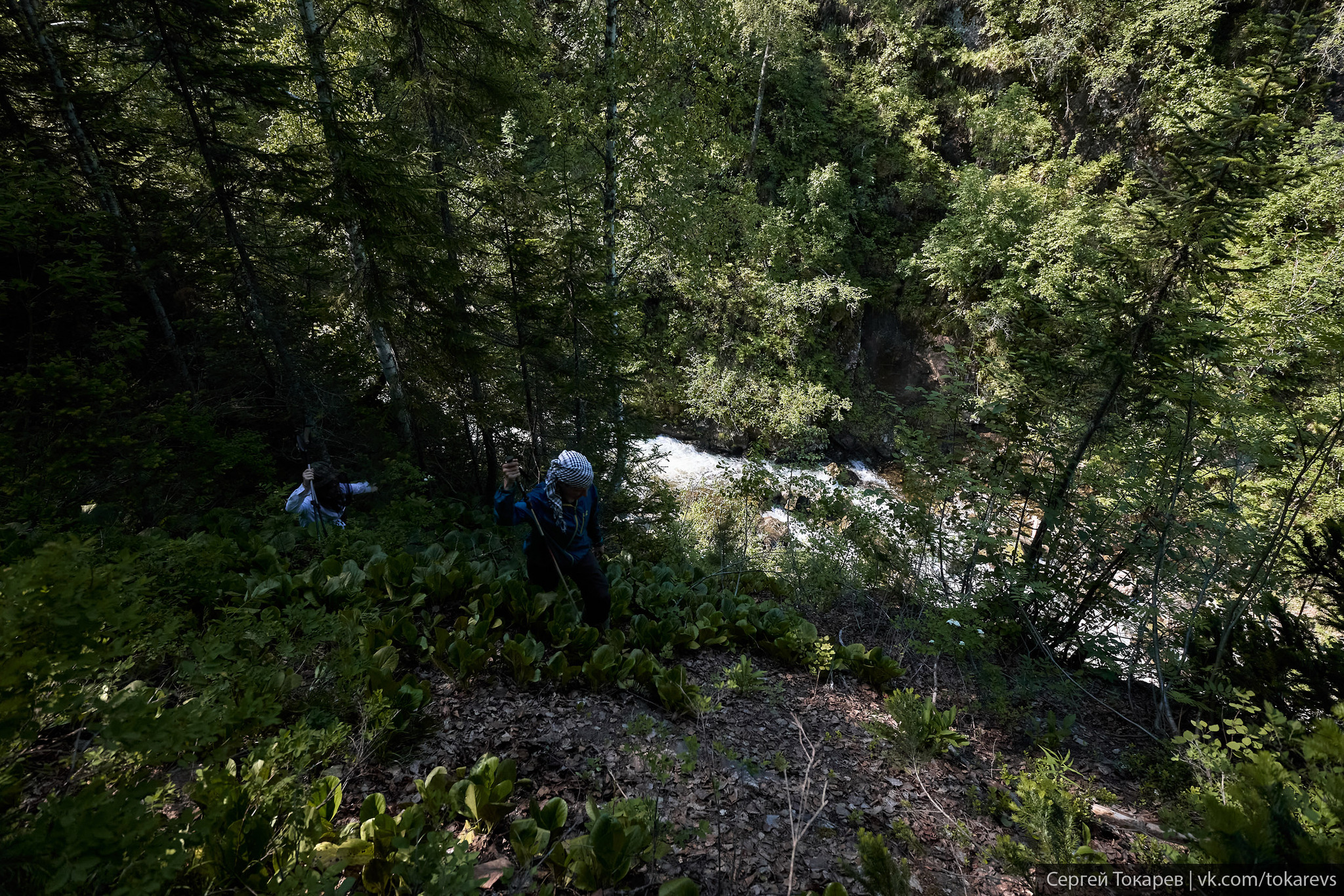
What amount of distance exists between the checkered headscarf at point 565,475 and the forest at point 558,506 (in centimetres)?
7

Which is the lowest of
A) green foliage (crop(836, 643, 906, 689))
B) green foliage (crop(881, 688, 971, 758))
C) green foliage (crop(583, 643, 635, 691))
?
green foliage (crop(836, 643, 906, 689))

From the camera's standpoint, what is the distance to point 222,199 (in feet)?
16.8

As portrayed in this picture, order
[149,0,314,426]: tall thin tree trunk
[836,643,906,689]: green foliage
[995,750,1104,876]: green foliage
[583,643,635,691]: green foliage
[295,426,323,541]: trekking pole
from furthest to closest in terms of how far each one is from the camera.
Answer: [149,0,314,426]: tall thin tree trunk
[295,426,323,541]: trekking pole
[836,643,906,689]: green foliage
[583,643,635,691]: green foliage
[995,750,1104,876]: green foliage

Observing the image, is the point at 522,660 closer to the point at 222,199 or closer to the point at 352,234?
the point at 222,199

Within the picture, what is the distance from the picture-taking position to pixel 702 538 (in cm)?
973

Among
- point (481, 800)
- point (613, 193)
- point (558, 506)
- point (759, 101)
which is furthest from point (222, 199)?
point (759, 101)

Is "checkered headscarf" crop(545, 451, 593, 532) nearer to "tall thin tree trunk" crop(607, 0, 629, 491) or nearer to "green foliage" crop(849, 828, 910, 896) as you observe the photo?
"green foliage" crop(849, 828, 910, 896)

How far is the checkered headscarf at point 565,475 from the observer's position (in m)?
3.69

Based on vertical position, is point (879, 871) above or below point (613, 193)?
below

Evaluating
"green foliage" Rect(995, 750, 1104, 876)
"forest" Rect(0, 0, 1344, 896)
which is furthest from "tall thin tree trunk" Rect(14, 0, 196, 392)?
"green foliage" Rect(995, 750, 1104, 876)

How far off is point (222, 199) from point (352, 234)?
1.34m

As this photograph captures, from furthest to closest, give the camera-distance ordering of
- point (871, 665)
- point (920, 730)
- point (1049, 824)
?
1. point (871, 665)
2. point (920, 730)
3. point (1049, 824)

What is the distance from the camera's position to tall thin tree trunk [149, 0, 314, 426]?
4.62 metres

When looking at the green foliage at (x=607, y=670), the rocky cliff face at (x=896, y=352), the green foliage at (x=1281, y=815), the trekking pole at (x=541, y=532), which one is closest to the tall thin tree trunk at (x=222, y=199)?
the trekking pole at (x=541, y=532)
